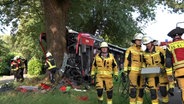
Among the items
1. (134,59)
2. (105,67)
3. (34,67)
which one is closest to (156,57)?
(134,59)

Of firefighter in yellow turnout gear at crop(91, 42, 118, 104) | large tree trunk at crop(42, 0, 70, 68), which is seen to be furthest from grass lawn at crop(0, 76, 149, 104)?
large tree trunk at crop(42, 0, 70, 68)

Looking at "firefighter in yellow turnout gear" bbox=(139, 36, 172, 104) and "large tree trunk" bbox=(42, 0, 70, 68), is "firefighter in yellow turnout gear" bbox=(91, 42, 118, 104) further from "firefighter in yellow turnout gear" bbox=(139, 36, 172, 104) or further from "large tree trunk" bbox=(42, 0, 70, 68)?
"large tree trunk" bbox=(42, 0, 70, 68)

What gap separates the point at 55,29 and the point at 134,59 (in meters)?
7.24

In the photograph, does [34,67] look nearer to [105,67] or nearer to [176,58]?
[105,67]

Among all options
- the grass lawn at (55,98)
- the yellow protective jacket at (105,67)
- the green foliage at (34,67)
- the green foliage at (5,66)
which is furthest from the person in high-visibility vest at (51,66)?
the green foliage at (5,66)

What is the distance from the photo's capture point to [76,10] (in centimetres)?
2342

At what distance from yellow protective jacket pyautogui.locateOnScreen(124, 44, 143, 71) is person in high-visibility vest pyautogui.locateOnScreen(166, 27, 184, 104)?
1741mm

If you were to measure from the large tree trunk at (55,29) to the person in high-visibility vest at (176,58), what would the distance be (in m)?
8.92

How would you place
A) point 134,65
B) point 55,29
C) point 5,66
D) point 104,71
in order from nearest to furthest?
point 134,65
point 104,71
point 55,29
point 5,66

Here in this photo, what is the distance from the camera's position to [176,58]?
9.26 metres

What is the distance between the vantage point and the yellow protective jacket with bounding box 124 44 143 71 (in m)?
11.0

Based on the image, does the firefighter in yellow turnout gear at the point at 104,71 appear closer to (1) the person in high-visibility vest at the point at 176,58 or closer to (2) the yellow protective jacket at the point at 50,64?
(1) the person in high-visibility vest at the point at 176,58

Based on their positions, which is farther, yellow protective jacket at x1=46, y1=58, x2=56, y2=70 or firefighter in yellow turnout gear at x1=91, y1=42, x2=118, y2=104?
yellow protective jacket at x1=46, y1=58, x2=56, y2=70

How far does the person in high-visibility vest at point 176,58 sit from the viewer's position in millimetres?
9125
